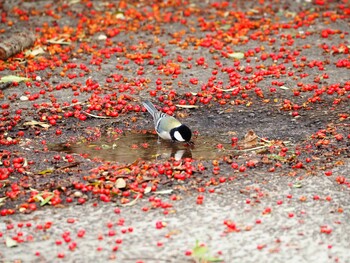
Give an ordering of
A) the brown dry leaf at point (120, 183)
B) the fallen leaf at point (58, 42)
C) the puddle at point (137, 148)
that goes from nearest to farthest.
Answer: the brown dry leaf at point (120, 183) < the puddle at point (137, 148) < the fallen leaf at point (58, 42)

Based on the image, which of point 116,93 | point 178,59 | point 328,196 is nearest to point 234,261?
point 328,196

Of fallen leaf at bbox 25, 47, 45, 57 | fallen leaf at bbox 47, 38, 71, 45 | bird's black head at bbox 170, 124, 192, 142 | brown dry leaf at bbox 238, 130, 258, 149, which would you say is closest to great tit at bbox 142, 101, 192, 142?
bird's black head at bbox 170, 124, 192, 142

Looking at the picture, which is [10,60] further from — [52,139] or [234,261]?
[234,261]

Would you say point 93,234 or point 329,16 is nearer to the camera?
point 93,234

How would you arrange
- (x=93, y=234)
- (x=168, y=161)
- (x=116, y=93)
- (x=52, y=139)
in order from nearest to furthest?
Result: (x=93, y=234) → (x=168, y=161) → (x=52, y=139) → (x=116, y=93)

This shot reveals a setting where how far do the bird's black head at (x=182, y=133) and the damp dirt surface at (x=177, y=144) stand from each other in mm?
204

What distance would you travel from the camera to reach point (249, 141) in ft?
30.1

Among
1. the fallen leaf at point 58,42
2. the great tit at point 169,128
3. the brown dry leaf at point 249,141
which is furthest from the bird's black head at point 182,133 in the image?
the fallen leaf at point 58,42

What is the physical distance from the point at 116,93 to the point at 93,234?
4262 millimetres

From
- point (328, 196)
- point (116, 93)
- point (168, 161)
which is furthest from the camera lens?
point (116, 93)

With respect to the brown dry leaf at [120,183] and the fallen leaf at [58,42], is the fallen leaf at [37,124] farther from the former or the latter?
the fallen leaf at [58,42]

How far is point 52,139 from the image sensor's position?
9.52 meters

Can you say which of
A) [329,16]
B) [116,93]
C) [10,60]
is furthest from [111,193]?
[329,16]

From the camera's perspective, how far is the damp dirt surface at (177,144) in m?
6.79
